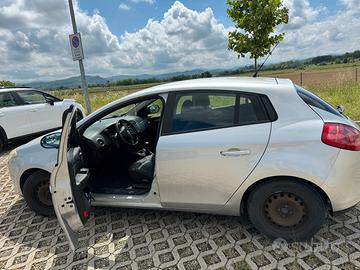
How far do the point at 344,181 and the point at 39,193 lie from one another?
11.1 ft

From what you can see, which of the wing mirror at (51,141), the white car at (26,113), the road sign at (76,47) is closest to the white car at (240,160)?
the wing mirror at (51,141)

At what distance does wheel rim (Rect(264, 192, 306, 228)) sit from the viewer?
2631 mm

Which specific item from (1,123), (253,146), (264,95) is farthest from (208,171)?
(1,123)

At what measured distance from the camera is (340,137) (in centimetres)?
244

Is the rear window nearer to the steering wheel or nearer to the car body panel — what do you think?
the steering wheel

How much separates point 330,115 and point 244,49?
6337 millimetres

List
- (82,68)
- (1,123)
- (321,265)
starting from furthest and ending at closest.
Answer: (82,68), (1,123), (321,265)

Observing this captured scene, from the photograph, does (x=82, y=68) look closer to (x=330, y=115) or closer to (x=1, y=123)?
(x=1, y=123)

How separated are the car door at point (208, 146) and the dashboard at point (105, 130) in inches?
39.6

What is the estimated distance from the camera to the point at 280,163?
2.51m

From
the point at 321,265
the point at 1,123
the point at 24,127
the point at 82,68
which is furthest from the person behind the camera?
the point at 82,68

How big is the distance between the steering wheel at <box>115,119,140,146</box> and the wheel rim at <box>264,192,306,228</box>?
1989 mm

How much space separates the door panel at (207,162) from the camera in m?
2.57

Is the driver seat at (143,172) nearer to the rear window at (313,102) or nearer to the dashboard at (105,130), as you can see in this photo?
the dashboard at (105,130)
